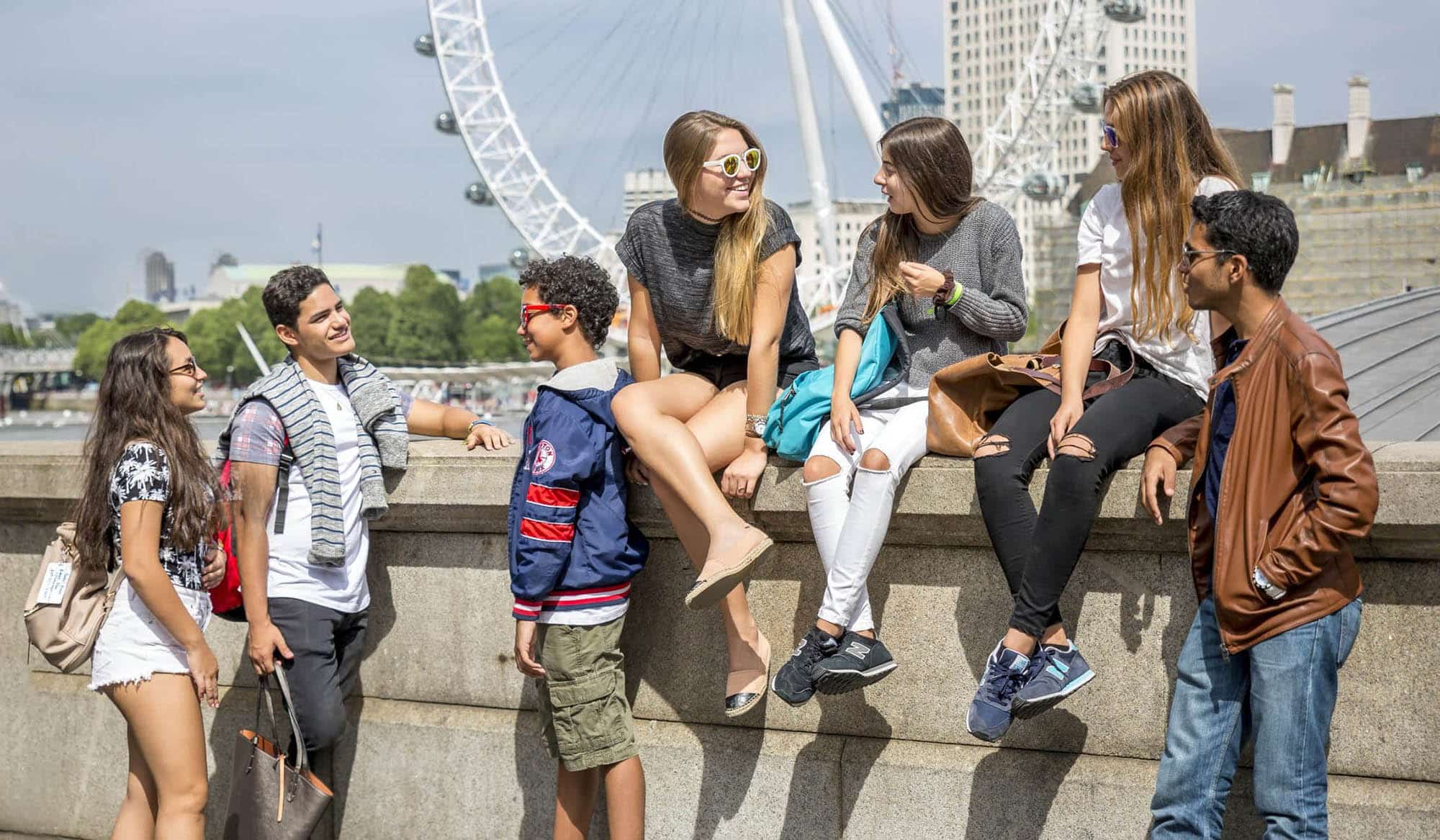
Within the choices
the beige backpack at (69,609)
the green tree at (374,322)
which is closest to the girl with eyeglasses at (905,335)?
the beige backpack at (69,609)

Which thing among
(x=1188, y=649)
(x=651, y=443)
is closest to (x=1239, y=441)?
(x=1188, y=649)

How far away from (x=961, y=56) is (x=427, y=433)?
91.7m

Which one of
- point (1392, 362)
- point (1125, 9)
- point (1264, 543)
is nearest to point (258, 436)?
point (1264, 543)

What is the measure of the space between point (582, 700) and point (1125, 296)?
145cm

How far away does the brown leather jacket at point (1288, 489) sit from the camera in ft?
7.79

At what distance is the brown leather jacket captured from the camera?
238cm

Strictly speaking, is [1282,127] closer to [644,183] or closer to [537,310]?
[644,183]

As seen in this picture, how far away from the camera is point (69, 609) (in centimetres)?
340

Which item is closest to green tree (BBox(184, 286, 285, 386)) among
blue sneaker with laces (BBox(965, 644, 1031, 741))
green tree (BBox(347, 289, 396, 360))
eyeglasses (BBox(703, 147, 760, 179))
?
green tree (BBox(347, 289, 396, 360))

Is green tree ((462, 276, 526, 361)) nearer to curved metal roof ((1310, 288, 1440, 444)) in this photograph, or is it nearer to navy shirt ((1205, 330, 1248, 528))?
curved metal roof ((1310, 288, 1440, 444))

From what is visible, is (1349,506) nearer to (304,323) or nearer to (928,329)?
(928,329)

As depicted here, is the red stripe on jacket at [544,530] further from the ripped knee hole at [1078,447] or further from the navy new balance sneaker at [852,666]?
the ripped knee hole at [1078,447]

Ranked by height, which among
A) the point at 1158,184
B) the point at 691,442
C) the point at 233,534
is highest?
the point at 1158,184

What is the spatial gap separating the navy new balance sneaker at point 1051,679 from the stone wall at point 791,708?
0.22 metres
